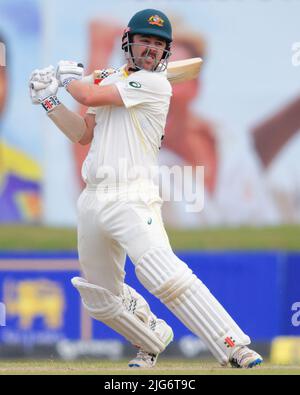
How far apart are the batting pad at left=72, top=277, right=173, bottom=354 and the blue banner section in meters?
3.28

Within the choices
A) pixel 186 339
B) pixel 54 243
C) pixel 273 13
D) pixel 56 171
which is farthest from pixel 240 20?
pixel 186 339

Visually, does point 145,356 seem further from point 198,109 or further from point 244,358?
point 198,109

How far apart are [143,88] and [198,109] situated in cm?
810

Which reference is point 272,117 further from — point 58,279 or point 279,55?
point 58,279

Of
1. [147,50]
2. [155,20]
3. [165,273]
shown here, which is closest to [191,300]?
[165,273]

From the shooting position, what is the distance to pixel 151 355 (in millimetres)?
6734

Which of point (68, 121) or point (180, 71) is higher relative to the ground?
point (180, 71)

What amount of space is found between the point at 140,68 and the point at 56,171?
7.60 metres

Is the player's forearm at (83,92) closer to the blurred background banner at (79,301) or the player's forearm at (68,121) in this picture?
the player's forearm at (68,121)

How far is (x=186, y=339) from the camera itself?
34.1 ft

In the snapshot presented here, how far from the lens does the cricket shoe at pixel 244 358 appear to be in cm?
608

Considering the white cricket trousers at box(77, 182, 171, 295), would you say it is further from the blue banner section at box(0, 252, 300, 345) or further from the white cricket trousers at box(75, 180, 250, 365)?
the blue banner section at box(0, 252, 300, 345)

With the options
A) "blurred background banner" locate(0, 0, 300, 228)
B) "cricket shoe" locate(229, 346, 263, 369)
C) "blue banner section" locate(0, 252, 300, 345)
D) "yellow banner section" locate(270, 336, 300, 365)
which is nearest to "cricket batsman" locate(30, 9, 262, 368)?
"cricket shoe" locate(229, 346, 263, 369)

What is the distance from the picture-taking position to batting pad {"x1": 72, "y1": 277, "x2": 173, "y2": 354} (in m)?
6.53
